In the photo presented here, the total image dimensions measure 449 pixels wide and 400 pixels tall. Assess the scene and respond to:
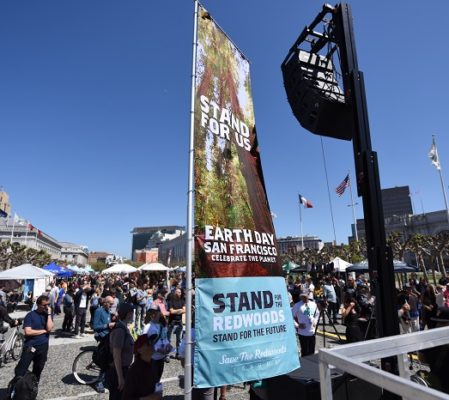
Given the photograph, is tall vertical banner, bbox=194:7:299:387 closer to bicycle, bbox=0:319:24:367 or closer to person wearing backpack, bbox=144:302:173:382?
person wearing backpack, bbox=144:302:173:382

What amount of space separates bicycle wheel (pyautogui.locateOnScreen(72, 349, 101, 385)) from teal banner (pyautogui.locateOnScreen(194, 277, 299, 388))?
582 cm

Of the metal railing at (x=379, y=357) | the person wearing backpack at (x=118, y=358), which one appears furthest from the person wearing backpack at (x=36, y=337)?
the metal railing at (x=379, y=357)

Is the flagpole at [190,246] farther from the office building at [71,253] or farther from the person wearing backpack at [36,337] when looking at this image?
the office building at [71,253]

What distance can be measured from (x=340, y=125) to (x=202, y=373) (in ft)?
12.3

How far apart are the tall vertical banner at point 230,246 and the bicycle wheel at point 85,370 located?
5.84m

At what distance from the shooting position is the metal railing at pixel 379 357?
1.19 m

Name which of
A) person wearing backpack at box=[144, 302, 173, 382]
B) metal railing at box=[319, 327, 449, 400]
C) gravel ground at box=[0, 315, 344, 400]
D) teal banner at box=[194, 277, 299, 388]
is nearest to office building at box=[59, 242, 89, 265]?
gravel ground at box=[0, 315, 344, 400]

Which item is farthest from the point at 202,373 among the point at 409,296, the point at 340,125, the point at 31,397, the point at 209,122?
the point at 409,296

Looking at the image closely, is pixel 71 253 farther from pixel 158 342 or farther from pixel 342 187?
pixel 158 342

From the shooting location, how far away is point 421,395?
44.6 inches

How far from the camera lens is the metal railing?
119 centimetres

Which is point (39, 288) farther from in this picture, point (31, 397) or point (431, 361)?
point (431, 361)

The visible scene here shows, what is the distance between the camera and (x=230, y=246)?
3.54 metres

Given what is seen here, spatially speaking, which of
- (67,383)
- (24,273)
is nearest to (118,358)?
(67,383)
